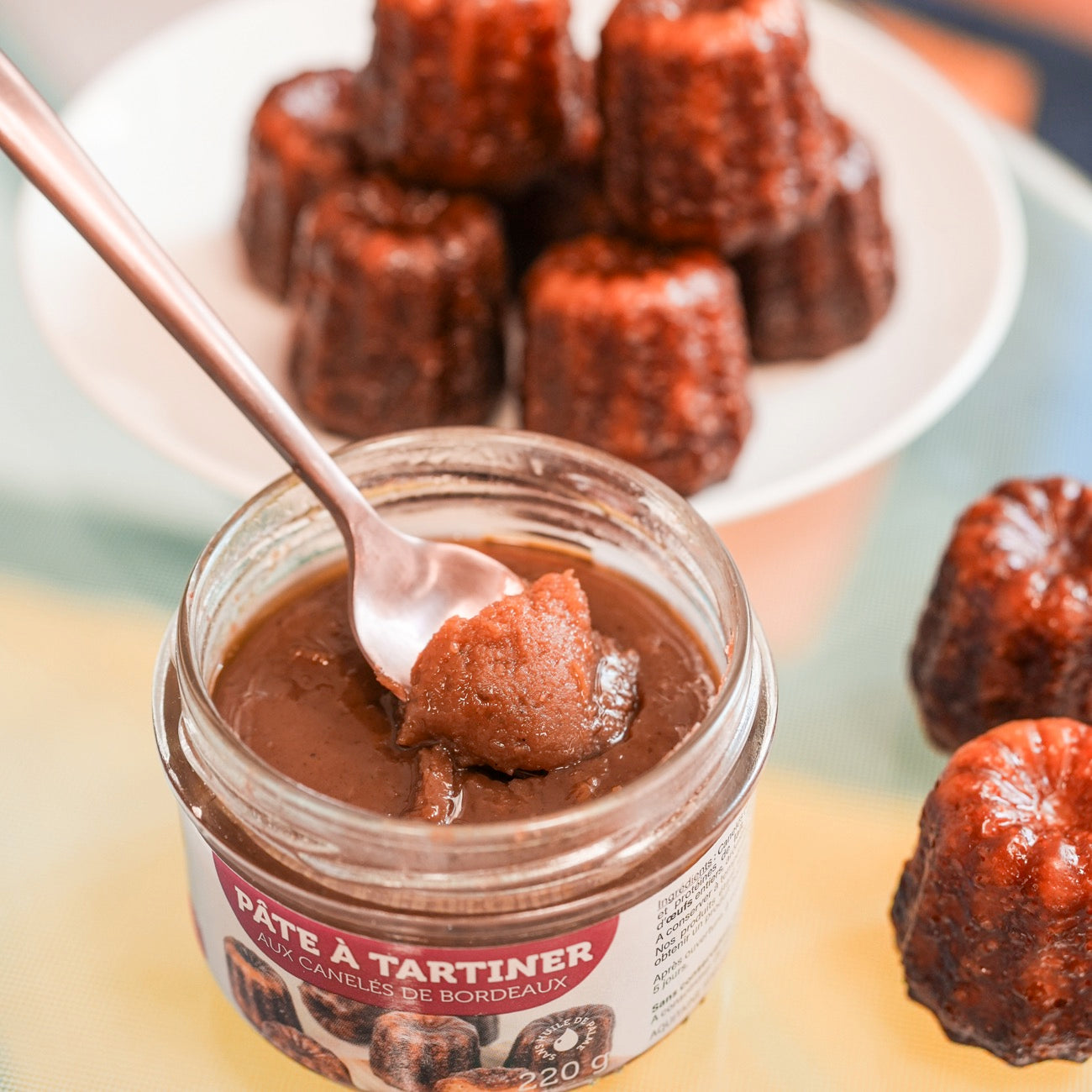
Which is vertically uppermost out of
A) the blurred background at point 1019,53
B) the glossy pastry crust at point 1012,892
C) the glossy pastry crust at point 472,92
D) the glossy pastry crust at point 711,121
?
the glossy pastry crust at point 472,92

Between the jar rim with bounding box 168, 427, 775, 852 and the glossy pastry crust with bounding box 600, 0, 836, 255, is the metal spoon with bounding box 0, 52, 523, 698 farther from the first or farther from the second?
the glossy pastry crust with bounding box 600, 0, 836, 255

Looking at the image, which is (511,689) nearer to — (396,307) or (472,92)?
(396,307)

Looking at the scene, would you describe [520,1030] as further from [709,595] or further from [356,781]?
[709,595]

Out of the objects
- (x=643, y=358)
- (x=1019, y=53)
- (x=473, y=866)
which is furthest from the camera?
(x=1019, y=53)

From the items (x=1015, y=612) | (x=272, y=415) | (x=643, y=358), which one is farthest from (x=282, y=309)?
(x=1015, y=612)

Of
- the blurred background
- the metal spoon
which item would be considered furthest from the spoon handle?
the blurred background

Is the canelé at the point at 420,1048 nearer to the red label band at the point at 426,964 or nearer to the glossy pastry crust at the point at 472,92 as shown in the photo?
the red label band at the point at 426,964

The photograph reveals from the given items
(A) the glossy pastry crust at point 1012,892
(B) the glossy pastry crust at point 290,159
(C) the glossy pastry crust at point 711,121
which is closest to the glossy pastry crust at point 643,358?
(C) the glossy pastry crust at point 711,121
